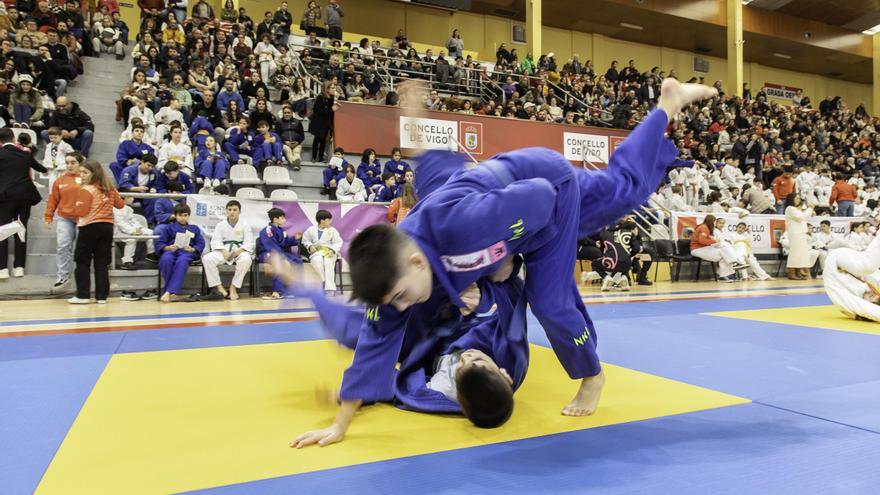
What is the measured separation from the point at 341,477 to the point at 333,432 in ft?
1.03

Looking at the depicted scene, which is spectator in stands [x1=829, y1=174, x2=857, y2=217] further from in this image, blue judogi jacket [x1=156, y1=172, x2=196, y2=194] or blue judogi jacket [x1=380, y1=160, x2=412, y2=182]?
blue judogi jacket [x1=156, y1=172, x2=196, y2=194]

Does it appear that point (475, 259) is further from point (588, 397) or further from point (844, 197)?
point (844, 197)

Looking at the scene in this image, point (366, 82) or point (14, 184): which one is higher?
point (366, 82)

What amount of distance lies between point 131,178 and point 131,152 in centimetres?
82

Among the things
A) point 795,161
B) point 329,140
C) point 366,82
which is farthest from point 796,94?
point 329,140

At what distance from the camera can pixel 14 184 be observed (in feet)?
22.0

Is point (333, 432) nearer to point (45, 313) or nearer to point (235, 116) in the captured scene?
point (45, 313)

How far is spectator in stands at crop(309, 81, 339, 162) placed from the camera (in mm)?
11125

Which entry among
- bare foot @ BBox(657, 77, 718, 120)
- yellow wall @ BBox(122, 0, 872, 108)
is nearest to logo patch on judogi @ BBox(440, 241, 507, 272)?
bare foot @ BBox(657, 77, 718, 120)

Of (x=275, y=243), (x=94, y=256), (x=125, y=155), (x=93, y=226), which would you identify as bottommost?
(x=94, y=256)

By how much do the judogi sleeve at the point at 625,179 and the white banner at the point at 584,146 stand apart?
445 inches

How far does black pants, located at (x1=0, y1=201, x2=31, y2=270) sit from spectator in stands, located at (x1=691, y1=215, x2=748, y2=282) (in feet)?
33.6

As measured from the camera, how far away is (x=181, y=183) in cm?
816

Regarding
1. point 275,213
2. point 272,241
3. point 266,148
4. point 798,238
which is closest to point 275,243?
point 272,241
